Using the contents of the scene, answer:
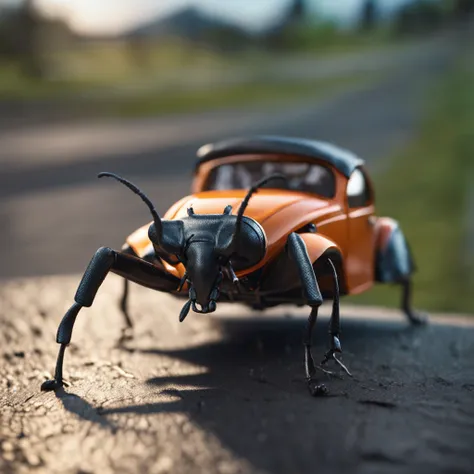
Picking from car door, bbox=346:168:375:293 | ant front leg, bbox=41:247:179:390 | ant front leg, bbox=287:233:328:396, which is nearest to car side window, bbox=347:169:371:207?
car door, bbox=346:168:375:293

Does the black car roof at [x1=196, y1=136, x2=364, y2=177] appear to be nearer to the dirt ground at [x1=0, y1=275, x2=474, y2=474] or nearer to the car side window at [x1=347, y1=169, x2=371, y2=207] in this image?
the car side window at [x1=347, y1=169, x2=371, y2=207]

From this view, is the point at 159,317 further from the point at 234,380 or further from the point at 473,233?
the point at 473,233

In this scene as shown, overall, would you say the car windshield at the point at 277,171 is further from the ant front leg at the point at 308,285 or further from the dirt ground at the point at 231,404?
the ant front leg at the point at 308,285

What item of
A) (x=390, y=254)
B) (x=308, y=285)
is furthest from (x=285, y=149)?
(x=308, y=285)

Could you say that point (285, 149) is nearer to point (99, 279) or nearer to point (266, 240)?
point (266, 240)

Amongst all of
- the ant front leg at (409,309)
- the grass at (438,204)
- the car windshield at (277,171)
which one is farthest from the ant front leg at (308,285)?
the grass at (438,204)
